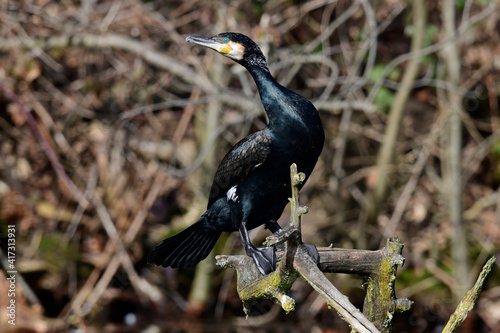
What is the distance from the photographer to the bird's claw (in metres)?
2.55

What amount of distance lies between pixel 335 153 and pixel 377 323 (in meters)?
4.71

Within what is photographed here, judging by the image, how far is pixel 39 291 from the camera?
683cm

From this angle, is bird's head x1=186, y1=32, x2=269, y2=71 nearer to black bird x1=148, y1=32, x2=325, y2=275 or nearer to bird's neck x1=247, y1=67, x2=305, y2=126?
black bird x1=148, y1=32, x2=325, y2=275

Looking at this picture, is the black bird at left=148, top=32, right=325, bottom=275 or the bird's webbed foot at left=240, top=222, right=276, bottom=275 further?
the bird's webbed foot at left=240, top=222, right=276, bottom=275

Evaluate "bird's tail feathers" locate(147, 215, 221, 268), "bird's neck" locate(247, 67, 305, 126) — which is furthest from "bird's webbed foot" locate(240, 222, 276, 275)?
"bird's neck" locate(247, 67, 305, 126)

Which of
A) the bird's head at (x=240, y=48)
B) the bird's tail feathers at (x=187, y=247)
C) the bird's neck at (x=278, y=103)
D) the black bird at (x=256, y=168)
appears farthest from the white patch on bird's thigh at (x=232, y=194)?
the bird's head at (x=240, y=48)

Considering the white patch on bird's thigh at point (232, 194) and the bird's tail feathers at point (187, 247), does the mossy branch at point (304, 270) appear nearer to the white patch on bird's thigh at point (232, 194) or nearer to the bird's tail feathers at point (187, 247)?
the bird's tail feathers at point (187, 247)

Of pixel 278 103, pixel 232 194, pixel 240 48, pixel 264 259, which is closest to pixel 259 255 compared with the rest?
pixel 264 259

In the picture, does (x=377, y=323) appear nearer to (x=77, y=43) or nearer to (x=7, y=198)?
(x=77, y=43)

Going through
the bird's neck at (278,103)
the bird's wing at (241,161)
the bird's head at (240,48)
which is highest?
the bird's head at (240,48)

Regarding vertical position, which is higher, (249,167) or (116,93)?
(249,167)

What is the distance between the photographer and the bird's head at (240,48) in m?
2.51

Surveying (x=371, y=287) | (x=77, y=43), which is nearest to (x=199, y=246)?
(x=371, y=287)

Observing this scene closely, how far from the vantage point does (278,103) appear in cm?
237
